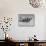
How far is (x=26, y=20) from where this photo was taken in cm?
358

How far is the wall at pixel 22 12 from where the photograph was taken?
3.54m

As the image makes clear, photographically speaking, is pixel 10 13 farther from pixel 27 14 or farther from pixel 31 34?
pixel 31 34

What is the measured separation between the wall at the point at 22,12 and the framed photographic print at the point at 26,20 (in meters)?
0.09

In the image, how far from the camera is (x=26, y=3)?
11.8 feet

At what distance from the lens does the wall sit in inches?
139

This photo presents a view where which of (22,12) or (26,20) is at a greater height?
(22,12)

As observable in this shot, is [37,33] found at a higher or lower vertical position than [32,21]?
lower

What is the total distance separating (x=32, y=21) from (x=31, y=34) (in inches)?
14.9

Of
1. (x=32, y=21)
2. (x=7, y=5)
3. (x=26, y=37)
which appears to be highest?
(x=7, y=5)

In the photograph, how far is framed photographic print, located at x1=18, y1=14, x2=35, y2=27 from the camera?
11.7 ft

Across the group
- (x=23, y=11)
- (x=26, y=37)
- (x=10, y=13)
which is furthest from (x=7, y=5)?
(x=26, y=37)

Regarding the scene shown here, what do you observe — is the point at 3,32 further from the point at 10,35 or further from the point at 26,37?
the point at 26,37

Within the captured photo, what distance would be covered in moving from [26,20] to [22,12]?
263 mm

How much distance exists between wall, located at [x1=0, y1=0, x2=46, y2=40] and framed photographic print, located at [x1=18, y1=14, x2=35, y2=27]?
0.09m
